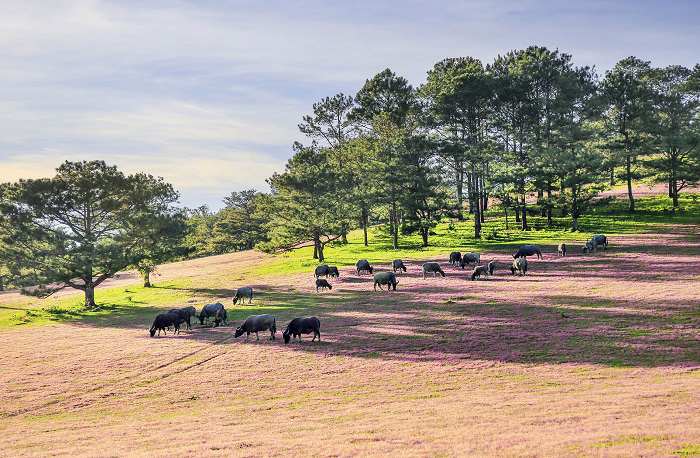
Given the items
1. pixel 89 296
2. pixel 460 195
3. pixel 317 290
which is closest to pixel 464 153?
pixel 460 195

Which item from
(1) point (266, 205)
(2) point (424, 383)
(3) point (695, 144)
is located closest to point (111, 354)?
(2) point (424, 383)

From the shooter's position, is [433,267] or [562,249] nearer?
[433,267]

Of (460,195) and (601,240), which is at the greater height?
(460,195)

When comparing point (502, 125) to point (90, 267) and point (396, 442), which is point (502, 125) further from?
point (396, 442)

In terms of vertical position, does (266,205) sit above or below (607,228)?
above

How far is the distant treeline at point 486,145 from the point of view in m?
63.7

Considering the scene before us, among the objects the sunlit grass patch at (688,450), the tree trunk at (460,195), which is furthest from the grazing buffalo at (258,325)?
the tree trunk at (460,195)

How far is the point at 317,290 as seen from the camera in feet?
145

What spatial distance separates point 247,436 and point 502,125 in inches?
2581

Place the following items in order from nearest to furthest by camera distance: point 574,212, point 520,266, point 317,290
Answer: point 520,266
point 317,290
point 574,212

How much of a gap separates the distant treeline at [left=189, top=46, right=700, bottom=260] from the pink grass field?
28686 mm

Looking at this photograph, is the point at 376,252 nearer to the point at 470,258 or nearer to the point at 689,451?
the point at 470,258

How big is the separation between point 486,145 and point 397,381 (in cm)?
5392

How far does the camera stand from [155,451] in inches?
488
